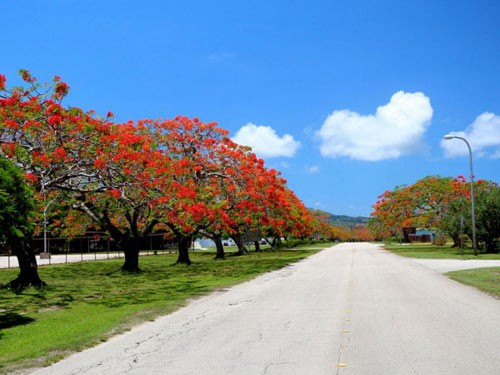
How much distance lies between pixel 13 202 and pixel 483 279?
15.7 metres

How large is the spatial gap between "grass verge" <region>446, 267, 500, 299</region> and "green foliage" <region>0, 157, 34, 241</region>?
11968 mm

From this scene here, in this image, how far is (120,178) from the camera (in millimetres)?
18812

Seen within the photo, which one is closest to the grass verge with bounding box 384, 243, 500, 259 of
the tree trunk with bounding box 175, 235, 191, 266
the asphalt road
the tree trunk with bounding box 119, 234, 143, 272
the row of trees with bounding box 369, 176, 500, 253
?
the row of trees with bounding box 369, 176, 500, 253

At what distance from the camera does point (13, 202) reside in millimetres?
10328

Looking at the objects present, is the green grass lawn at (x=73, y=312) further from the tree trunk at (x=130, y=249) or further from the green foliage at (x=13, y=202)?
the tree trunk at (x=130, y=249)

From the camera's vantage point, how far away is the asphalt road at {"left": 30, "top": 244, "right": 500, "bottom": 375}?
6.42m

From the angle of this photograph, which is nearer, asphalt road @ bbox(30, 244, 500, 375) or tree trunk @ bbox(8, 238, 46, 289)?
→ asphalt road @ bbox(30, 244, 500, 375)

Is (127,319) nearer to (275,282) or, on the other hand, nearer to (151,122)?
(275,282)

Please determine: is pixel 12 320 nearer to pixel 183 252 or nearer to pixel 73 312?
pixel 73 312

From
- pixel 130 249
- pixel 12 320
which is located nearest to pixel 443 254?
pixel 130 249

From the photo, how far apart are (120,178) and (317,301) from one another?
31.0ft

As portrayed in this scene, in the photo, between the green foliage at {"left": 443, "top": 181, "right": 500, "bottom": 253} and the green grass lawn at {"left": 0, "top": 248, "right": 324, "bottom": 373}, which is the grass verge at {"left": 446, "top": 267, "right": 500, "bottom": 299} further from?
the green foliage at {"left": 443, "top": 181, "right": 500, "bottom": 253}

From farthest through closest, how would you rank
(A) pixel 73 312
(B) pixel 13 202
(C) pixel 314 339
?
1. (A) pixel 73 312
2. (B) pixel 13 202
3. (C) pixel 314 339

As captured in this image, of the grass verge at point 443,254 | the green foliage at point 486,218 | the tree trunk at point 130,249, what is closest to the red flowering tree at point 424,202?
the grass verge at point 443,254
